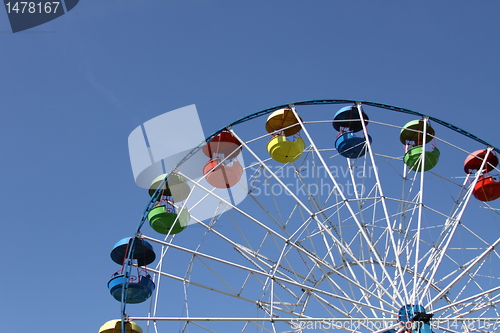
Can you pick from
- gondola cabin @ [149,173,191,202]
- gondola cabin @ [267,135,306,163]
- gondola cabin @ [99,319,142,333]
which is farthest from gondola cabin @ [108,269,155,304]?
gondola cabin @ [267,135,306,163]

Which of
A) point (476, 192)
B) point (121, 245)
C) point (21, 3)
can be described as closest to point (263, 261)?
point (121, 245)

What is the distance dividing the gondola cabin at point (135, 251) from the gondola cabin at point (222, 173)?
122 inches

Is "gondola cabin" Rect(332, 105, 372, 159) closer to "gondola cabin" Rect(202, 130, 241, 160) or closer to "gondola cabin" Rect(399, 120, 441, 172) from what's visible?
"gondola cabin" Rect(399, 120, 441, 172)

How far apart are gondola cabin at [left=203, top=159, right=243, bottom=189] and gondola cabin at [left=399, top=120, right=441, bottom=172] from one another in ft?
19.6

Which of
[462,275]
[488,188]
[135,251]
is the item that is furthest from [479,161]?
[135,251]

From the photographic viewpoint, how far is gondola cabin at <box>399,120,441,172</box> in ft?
71.4

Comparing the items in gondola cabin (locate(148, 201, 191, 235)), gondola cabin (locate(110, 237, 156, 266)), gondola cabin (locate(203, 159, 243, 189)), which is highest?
gondola cabin (locate(203, 159, 243, 189))

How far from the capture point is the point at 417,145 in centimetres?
2255

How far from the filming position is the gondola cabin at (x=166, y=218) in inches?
814

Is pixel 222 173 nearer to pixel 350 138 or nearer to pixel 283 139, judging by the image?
pixel 283 139

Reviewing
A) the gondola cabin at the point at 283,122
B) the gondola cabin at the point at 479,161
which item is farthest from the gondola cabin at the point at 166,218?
the gondola cabin at the point at 479,161

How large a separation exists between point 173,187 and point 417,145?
8795 millimetres

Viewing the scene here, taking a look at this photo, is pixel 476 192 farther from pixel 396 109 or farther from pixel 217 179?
pixel 217 179

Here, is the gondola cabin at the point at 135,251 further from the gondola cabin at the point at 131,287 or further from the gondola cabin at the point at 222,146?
the gondola cabin at the point at 222,146
